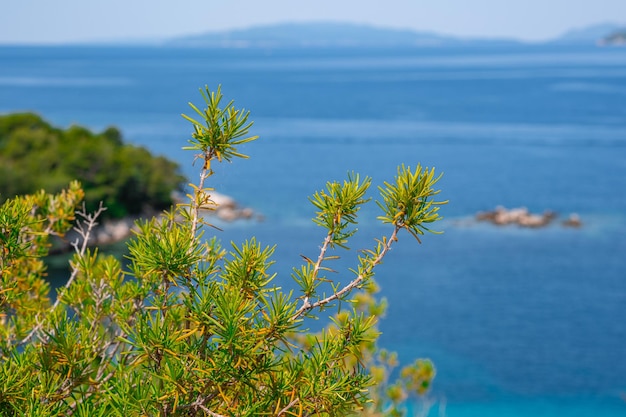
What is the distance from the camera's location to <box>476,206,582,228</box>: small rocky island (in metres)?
38.7

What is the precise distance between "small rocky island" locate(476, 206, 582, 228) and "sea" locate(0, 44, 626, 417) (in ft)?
1.60

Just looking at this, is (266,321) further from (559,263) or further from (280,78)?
(280,78)

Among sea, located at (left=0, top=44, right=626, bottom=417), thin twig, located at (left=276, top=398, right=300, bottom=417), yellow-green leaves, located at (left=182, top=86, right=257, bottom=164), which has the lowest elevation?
sea, located at (left=0, top=44, right=626, bottom=417)

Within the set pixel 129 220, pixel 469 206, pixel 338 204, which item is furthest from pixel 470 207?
pixel 338 204

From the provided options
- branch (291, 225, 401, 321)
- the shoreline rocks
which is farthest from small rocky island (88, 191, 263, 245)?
branch (291, 225, 401, 321)

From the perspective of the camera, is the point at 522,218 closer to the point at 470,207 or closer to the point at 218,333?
the point at 470,207

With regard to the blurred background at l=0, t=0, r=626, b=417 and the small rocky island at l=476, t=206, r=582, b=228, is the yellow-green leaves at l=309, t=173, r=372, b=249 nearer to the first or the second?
the blurred background at l=0, t=0, r=626, b=417

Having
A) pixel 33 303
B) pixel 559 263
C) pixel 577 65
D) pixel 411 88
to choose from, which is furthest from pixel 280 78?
pixel 33 303

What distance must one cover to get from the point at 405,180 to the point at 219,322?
2.14 feet

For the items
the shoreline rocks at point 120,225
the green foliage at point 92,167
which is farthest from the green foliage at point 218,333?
the green foliage at point 92,167

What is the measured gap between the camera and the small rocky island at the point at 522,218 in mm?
38688

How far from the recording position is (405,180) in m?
2.27

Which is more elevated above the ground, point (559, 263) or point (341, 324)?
point (341, 324)

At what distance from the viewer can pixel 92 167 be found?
3912cm
